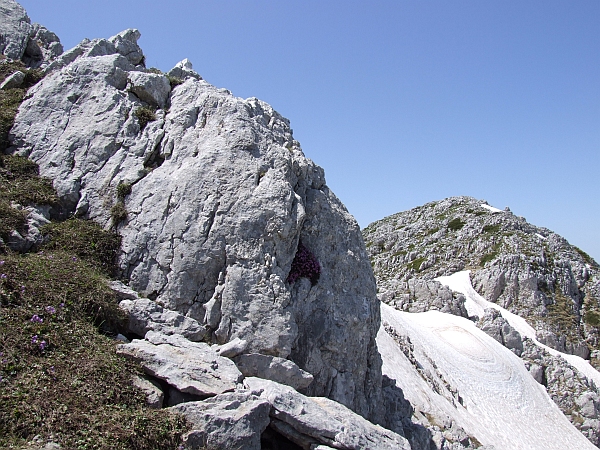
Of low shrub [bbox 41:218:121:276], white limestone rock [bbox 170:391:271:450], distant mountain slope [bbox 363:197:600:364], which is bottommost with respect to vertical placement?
white limestone rock [bbox 170:391:271:450]

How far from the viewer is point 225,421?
9172mm

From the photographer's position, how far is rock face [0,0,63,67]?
27.2 meters

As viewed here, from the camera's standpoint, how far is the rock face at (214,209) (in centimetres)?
1371

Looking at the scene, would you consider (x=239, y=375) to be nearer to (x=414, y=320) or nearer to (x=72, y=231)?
(x=72, y=231)

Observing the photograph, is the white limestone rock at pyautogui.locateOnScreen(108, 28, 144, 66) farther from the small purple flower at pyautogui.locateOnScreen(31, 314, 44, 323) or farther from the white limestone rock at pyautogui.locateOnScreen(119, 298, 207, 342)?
the small purple flower at pyautogui.locateOnScreen(31, 314, 44, 323)

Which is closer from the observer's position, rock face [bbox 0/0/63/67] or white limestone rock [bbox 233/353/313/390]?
white limestone rock [bbox 233/353/313/390]

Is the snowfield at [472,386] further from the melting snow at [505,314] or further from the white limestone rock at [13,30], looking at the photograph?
the white limestone rock at [13,30]

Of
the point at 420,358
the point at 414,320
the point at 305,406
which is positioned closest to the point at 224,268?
the point at 305,406

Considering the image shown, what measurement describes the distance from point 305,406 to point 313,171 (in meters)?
10.7

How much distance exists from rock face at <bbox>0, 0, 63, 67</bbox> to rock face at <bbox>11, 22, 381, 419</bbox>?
10308 millimetres

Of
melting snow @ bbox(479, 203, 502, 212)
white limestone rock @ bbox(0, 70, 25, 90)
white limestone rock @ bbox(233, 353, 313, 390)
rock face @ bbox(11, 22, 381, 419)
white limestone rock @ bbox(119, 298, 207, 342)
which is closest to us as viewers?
white limestone rock @ bbox(119, 298, 207, 342)

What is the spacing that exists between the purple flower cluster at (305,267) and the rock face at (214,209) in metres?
0.08

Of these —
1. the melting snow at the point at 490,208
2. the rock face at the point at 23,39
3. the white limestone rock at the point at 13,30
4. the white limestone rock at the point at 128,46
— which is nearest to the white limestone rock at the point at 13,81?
the white limestone rock at the point at 128,46

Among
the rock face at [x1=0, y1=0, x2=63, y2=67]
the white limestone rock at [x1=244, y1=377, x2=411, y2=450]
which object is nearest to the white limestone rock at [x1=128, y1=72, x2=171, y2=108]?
the rock face at [x1=0, y1=0, x2=63, y2=67]
